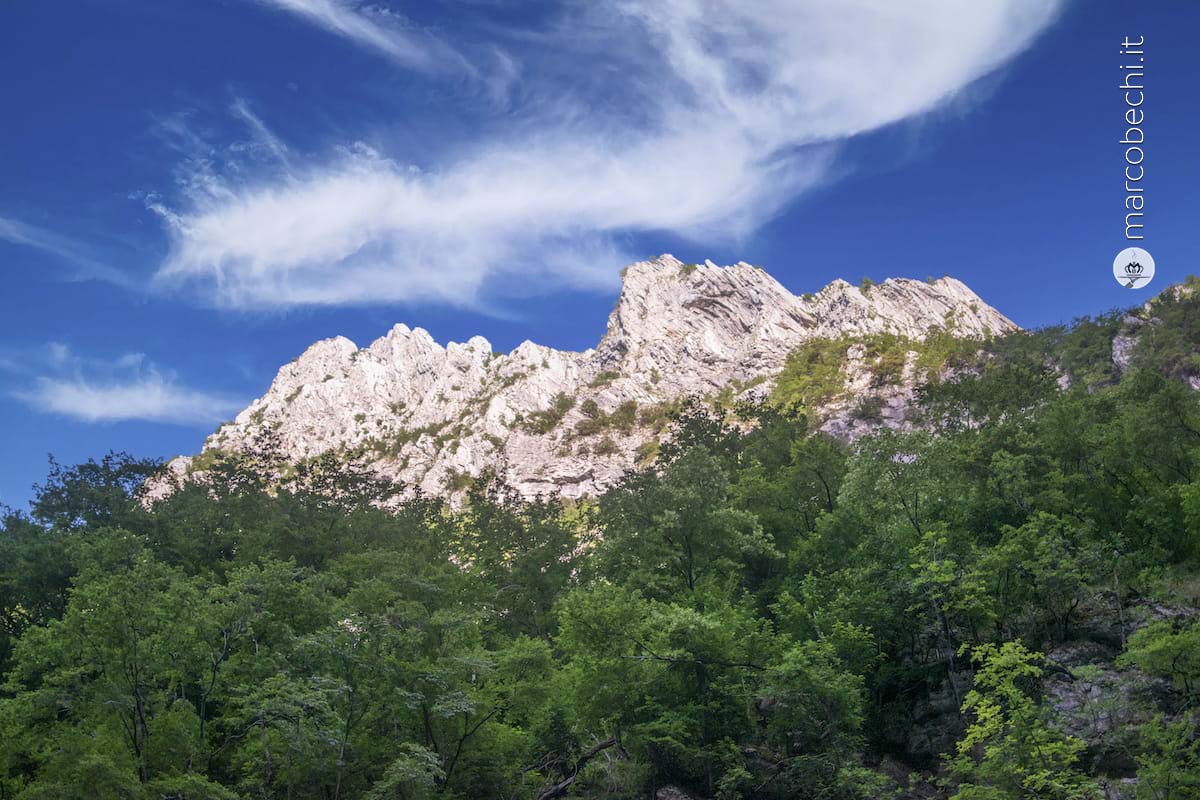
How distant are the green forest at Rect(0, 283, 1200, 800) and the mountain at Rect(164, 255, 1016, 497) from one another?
101794 millimetres

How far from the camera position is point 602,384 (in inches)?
6826

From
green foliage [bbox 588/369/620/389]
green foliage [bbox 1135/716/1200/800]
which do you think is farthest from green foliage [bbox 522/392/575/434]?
green foliage [bbox 1135/716/1200/800]

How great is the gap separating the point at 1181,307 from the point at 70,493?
10076cm

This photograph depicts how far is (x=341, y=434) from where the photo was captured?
182 meters

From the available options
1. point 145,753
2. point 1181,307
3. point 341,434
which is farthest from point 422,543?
point 341,434

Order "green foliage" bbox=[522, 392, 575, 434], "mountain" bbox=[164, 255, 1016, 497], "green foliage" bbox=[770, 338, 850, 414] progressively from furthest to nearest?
1. "green foliage" bbox=[522, 392, 575, 434]
2. "mountain" bbox=[164, 255, 1016, 497]
3. "green foliage" bbox=[770, 338, 850, 414]

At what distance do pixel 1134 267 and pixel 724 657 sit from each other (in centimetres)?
1952

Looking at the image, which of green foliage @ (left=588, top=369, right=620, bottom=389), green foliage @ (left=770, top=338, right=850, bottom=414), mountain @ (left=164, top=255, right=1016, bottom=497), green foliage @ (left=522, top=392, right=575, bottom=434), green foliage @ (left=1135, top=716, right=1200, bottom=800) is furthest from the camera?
green foliage @ (left=588, top=369, right=620, bottom=389)

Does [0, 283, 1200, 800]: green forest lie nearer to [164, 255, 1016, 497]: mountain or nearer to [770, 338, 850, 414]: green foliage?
[770, 338, 850, 414]: green foliage

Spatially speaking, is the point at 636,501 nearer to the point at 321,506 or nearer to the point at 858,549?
the point at 858,549

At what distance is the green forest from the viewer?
888 inches

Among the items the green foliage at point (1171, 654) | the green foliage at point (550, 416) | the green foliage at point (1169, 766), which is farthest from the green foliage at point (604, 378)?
the green foliage at point (1169, 766)

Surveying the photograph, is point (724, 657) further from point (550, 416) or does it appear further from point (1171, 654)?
point (550, 416)

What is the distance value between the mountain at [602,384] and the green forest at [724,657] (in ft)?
334
